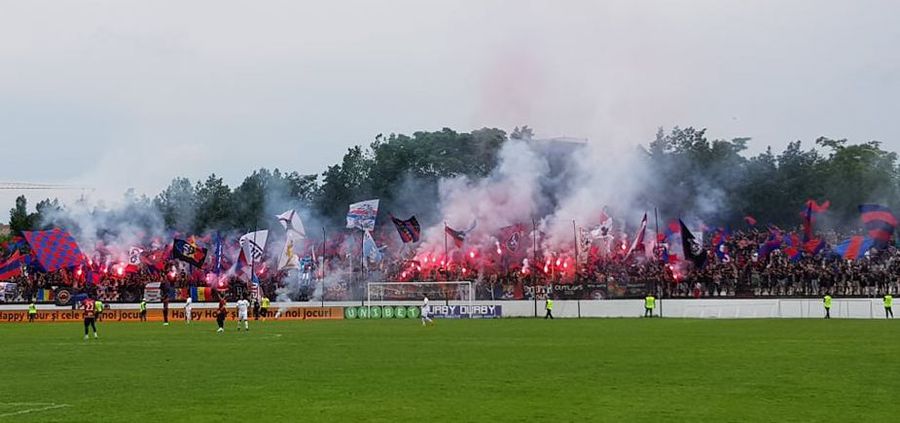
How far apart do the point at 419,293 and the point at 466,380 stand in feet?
159

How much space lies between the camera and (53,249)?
76.6 meters

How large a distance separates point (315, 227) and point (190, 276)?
107 feet

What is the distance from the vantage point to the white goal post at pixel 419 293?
6706 centimetres

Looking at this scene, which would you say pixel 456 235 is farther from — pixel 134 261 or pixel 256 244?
pixel 134 261

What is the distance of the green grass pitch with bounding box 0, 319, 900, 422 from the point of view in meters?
15.4

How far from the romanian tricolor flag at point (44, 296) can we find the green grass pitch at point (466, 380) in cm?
4381

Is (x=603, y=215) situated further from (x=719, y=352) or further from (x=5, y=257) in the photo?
(x=5, y=257)

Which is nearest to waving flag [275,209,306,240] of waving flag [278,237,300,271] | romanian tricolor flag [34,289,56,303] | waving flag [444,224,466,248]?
waving flag [278,237,300,271]

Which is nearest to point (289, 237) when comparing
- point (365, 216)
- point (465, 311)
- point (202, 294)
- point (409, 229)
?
point (365, 216)

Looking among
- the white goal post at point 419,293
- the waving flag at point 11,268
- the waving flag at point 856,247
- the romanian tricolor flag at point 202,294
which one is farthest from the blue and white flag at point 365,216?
the waving flag at point 856,247

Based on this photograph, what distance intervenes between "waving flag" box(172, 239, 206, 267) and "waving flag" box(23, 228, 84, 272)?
11.3 metres

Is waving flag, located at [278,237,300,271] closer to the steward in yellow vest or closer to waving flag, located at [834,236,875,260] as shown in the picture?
the steward in yellow vest

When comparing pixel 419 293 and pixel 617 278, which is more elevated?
pixel 617 278

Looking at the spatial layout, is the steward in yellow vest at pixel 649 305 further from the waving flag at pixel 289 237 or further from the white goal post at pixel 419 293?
the waving flag at pixel 289 237
